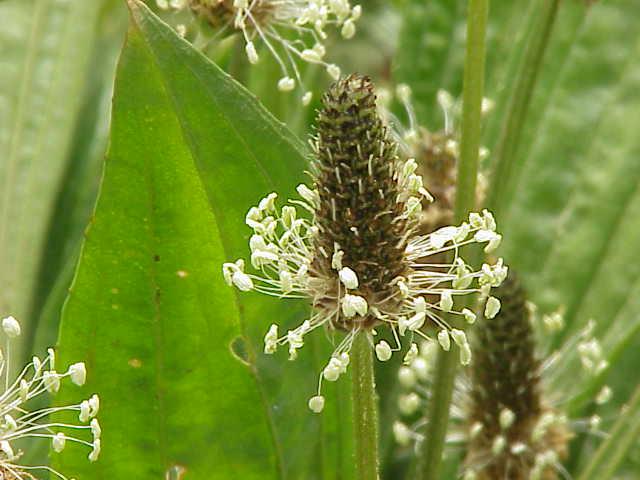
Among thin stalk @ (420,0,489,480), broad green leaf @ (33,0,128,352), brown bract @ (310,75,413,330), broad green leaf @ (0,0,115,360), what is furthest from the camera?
broad green leaf @ (33,0,128,352)

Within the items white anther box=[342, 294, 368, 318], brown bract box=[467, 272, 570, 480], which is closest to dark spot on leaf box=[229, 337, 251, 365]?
white anther box=[342, 294, 368, 318]

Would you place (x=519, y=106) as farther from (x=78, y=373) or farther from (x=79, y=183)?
(x=79, y=183)

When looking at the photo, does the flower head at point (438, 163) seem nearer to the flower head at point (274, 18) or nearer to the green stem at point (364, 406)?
the flower head at point (274, 18)

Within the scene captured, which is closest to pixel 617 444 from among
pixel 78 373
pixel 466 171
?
pixel 466 171

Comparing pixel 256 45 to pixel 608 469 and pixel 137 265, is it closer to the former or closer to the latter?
pixel 137 265

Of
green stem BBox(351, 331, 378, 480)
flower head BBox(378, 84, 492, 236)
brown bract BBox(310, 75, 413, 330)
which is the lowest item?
green stem BBox(351, 331, 378, 480)

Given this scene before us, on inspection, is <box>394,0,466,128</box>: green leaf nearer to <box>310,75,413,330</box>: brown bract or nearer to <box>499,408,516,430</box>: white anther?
<box>499,408,516,430</box>: white anther

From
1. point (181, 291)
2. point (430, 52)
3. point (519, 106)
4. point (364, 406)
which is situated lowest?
point (364, 406)

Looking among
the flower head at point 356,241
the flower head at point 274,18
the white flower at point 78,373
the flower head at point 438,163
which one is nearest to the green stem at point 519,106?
the flower head at point 438,163
